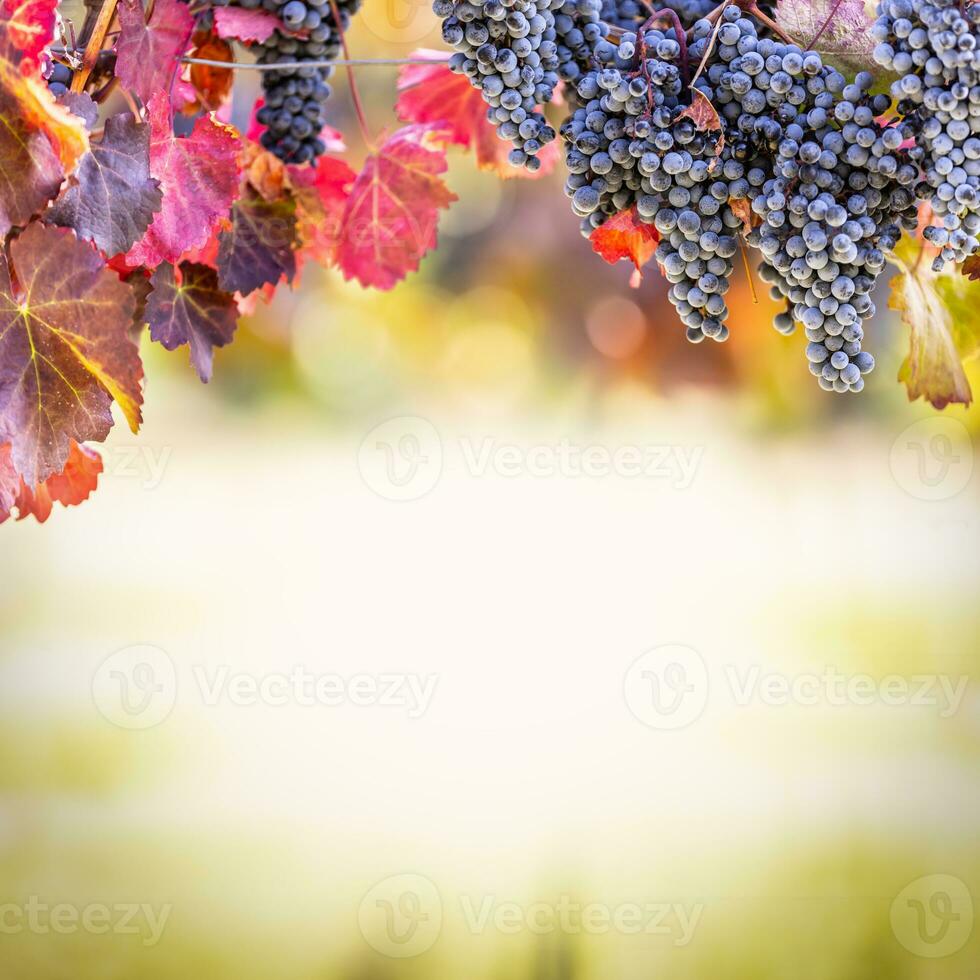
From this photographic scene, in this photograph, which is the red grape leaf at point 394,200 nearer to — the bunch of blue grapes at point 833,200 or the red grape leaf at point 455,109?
the red grape leaf at point 455,109

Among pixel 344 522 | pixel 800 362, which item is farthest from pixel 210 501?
pixel 800 362

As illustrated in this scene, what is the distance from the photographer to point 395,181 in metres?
0.79

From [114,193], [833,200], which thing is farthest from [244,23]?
[833,200]

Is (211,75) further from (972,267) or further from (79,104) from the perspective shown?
(972,267)

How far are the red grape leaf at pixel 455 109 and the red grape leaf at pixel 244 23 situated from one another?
0.47 feet

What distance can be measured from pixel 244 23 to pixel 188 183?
121 mm

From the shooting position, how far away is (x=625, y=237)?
1.99ft

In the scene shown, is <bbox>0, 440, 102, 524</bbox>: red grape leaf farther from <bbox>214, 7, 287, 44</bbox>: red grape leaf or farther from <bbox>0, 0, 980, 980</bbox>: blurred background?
<bbox>0, 0, 980, 980</bbox>: blurred background

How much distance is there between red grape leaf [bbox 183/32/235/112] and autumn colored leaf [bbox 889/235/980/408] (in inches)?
19.2

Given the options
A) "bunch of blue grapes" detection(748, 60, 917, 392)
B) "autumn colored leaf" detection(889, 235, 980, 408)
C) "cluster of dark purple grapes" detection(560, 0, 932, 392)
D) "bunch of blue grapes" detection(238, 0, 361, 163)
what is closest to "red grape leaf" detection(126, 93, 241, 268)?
"bunch of blue grapes" detection(238, 0, 361, 163)

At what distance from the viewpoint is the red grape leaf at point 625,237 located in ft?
1.92

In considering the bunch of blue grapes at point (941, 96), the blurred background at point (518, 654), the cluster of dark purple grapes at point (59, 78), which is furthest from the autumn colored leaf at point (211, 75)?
the blurred background at point (518, 654)

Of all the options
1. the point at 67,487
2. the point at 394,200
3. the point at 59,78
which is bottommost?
the point at 67,487

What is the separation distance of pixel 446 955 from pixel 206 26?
7.72 ft
